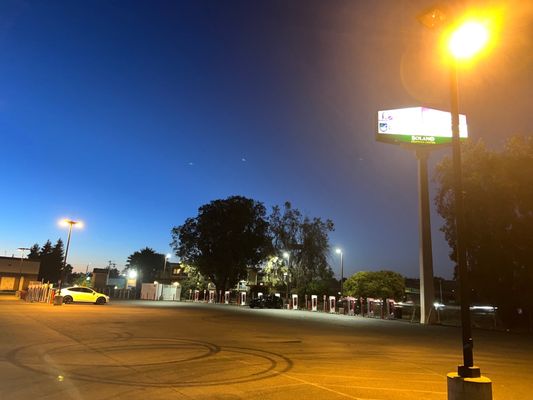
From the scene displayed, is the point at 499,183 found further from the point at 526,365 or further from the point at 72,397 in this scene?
the point at 72,397

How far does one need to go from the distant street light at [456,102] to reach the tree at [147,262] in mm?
127905

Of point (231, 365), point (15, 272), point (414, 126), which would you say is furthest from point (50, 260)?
point (231, 365)

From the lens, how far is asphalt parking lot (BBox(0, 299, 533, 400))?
8.29 meters

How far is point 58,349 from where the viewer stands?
491 inches

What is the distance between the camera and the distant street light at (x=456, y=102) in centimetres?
724

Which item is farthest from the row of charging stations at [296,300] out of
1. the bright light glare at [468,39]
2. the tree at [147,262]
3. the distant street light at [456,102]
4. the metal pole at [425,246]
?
the tree at [147,262]

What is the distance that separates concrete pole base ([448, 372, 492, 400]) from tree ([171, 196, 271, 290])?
56314 millimetres

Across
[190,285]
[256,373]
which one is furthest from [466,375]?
[190,285]

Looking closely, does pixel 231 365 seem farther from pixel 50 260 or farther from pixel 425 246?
pixel 50 260

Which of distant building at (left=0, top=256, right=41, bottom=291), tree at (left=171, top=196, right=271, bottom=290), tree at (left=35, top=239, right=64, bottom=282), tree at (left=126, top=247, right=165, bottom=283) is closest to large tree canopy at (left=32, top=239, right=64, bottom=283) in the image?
tree at (left=35, top=239, right=64, bottom=282)

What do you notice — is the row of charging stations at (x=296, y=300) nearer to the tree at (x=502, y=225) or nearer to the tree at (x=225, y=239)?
the tree at (x=225, y=239)

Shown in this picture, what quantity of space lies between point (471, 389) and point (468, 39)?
5753 millimetres

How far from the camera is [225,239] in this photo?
2532 inches

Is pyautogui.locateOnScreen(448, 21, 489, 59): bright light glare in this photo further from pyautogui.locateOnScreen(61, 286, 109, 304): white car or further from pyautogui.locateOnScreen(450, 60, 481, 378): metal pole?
pyautogui.locateOnScreen(61, 286, 109, 304): white car
